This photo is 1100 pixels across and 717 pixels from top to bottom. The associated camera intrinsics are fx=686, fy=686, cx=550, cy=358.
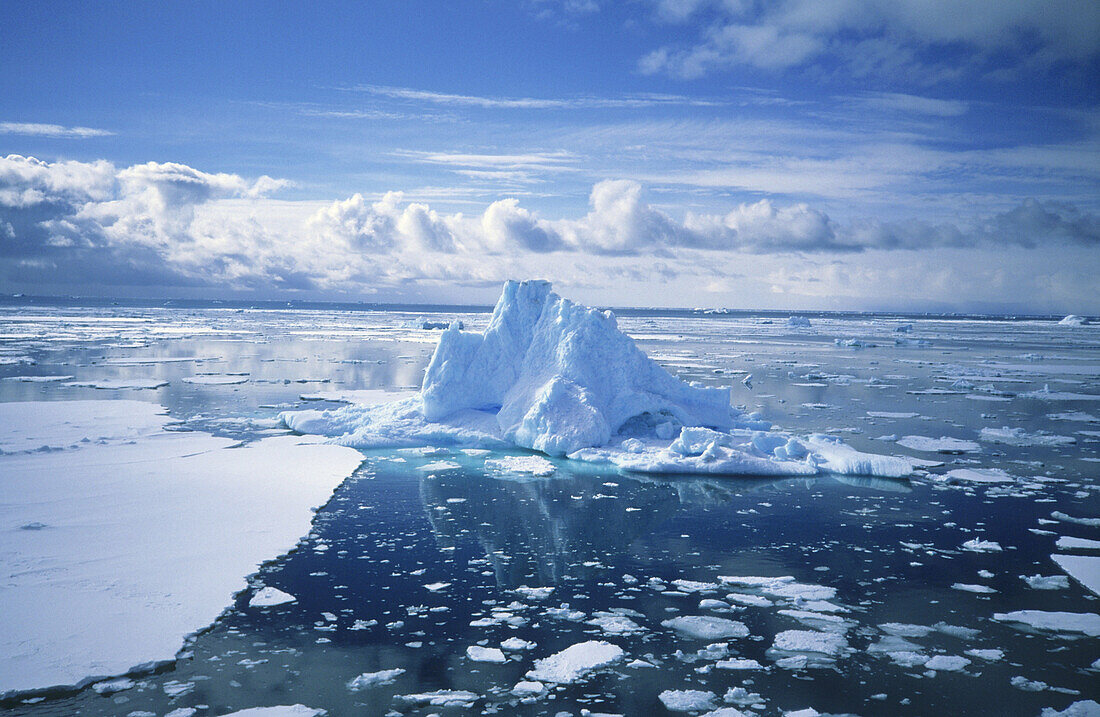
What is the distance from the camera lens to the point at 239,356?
3145 cm

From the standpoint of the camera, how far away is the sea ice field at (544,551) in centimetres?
506

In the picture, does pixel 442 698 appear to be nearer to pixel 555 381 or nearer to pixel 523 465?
pixel 523 465

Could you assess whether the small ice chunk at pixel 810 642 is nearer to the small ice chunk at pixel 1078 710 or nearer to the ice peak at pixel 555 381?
the small ice chunk at pixel 1078 710

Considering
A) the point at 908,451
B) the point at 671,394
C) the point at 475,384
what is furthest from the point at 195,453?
the point at 908,451

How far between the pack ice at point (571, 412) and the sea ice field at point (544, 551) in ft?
0.20

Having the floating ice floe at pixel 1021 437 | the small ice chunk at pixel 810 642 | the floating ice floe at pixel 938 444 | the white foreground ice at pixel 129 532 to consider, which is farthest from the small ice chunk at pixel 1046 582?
the floating ice floe at pixel 1021 437

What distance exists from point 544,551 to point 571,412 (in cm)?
532

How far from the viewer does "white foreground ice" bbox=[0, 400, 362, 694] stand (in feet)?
17.8

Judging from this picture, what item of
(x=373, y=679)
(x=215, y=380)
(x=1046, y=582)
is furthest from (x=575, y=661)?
(x=215, y=380)

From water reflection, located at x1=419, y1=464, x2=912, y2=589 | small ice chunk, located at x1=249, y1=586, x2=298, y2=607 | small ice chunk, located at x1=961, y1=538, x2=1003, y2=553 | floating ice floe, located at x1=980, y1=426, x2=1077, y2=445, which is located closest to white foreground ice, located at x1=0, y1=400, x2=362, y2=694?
small ice chunk, located at x1=249, y1=586, x2=298, y2=607

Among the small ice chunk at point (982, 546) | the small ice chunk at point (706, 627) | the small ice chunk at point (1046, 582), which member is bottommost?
the small ice chunk at point (706, 627)

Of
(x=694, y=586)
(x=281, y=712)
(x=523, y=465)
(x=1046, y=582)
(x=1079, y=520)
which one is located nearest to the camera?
(x=281, y=712)

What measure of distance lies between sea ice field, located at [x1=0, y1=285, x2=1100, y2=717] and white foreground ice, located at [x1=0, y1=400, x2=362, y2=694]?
0.15 feet

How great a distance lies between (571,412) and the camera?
13.1 m
